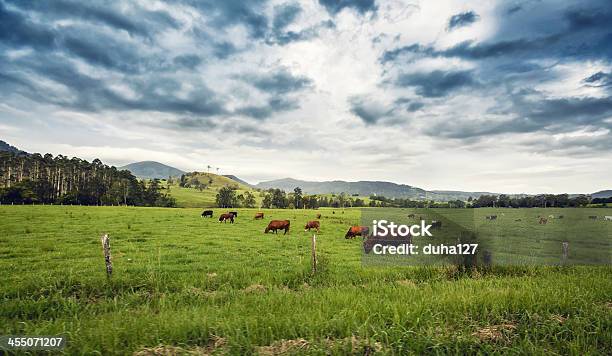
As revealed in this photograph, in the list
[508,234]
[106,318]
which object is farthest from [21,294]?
[508,234]

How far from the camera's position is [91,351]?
480 cm

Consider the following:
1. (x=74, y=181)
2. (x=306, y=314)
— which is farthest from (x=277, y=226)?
(x=74, y=181)

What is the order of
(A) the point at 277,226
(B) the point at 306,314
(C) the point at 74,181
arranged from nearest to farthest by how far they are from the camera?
(B) the point at 306,314 < (A) the point at 277,226 < (C) the point at 74,181

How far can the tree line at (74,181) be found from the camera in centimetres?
9588

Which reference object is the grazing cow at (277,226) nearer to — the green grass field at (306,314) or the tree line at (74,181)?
the green grass field at (306,314)

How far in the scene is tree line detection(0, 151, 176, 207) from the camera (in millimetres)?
95875

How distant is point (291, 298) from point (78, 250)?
17.0 meters

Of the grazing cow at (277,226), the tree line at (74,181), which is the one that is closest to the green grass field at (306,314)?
the grazing cow at (277,226)

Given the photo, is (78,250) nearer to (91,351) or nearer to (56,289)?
(56,289)

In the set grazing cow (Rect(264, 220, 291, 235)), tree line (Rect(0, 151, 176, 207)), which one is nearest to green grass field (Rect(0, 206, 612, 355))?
grazing cow (Rect(264, 220, 291, 235))

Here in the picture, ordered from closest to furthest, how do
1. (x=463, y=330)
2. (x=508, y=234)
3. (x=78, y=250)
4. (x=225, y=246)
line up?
(x=463, y=330)
(x=78, y=250)
(x=225, y=246)
(x=508, y=234)

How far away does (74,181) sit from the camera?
362ft

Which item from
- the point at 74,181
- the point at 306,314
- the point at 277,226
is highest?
the point at 74,181

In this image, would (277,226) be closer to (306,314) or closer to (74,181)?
(306,314)
